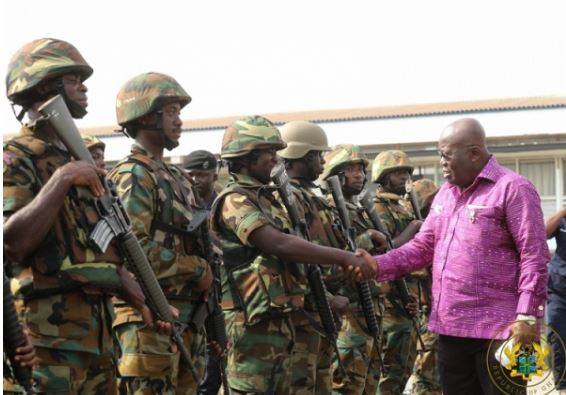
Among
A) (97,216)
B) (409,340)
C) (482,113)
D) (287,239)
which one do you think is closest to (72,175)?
(97,216)

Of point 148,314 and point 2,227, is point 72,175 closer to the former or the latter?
point 2,227

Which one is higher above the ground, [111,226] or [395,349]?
[111,226]

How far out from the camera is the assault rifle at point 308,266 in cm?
735

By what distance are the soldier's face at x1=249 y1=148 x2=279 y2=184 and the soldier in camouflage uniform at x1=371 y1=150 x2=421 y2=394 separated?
297 centimetres

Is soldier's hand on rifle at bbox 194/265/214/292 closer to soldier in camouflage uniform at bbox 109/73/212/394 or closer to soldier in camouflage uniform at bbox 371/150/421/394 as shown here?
soldier in camouflage uniform at bbox 109/73/212/394

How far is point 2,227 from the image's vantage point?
14.8 ft

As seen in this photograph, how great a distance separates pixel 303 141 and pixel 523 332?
10.5 feet

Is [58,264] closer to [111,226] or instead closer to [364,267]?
[111,226]

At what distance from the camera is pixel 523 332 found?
581cm

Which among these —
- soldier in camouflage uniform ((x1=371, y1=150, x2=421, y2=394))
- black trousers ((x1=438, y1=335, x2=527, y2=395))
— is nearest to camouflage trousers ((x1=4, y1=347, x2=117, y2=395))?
black trousers ((x1=438, y1=335, x2=527, y2=395))

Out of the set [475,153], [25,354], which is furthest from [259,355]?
[25,354]

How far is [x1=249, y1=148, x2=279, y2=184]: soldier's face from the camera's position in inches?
288

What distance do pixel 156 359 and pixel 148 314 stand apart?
0.58 m

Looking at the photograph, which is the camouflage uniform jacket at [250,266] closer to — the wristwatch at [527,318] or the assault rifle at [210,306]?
the assault rifle at [210,306]
